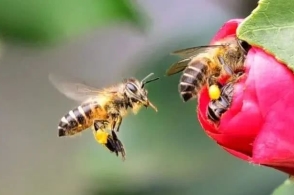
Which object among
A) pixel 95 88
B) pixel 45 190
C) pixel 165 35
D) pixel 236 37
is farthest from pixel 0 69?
pixel 236 37

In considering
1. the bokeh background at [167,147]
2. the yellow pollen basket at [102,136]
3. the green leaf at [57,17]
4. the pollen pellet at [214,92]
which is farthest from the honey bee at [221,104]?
the green leaf at [57,17]

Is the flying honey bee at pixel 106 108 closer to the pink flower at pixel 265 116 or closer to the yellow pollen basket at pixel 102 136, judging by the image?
the yellow pollen basket at pixel 102 136

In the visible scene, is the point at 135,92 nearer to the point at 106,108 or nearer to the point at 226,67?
the point at 106,108

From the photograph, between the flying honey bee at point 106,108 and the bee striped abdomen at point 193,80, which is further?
the flying honey bee at point 106,108

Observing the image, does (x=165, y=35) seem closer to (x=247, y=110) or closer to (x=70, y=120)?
(x=70, y=120)

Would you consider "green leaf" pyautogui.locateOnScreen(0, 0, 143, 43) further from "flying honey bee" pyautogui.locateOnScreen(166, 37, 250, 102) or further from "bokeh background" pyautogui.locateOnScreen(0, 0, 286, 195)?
"flying honey bee" pyautogui.locateOnScreen(166, 37, 250, 102)

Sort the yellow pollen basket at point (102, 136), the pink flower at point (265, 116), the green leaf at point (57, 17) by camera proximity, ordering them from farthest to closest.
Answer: the green leaf at point (57, 17)
the yellow pollen basket at point (102, 136)
the pink flower at point (265, 116)
